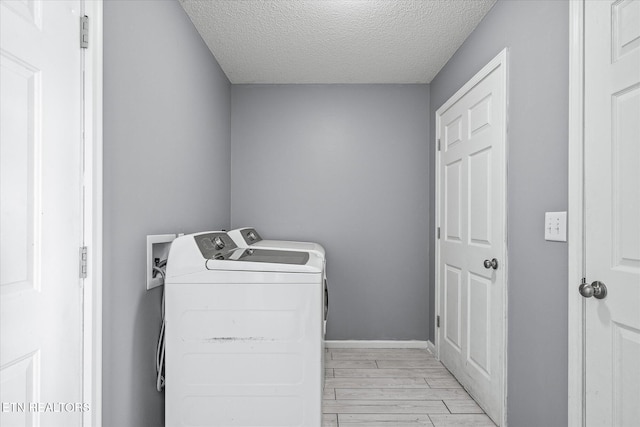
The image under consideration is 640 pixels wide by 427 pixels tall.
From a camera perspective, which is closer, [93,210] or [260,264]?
[93,210]

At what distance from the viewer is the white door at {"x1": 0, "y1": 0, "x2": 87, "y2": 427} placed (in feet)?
3.33

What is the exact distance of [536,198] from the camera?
1763mm

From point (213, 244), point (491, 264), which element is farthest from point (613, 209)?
point (213, 244)

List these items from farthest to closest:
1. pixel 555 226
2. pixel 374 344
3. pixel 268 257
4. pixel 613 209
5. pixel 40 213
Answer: pixel 374 344 < pixel 268 257 < pixel 555 226 < pixel 613 209 < pixel 40 213

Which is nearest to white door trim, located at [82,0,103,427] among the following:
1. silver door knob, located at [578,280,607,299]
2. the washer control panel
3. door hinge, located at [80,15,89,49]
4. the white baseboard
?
door hinge, located at [80,15,89,49]

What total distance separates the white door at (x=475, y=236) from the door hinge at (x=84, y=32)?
6.14ft

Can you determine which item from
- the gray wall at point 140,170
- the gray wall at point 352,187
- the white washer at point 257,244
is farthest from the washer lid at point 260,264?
the gray wall at point 352,187

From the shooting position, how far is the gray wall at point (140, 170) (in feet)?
4.76

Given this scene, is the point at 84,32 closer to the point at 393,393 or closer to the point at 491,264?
the point at 491,264

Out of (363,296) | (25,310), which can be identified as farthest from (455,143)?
(25,310)

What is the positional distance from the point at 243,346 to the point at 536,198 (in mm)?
1458

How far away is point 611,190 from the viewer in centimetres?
130

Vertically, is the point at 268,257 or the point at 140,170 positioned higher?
the point at 140,170

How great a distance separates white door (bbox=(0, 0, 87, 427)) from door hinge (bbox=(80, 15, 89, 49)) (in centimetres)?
2
